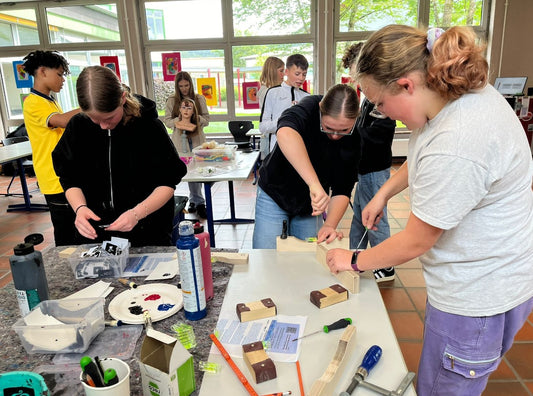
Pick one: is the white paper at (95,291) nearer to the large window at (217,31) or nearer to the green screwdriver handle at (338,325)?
the green screwdriver handle at (338,325)

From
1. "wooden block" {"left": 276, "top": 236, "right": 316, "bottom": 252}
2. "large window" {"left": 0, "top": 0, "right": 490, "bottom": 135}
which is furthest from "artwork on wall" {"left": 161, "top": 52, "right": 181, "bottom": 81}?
"wooden block" {"left": 276, "top": 236, "right": 316, "bottom": 252}

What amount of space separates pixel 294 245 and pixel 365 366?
0.61m

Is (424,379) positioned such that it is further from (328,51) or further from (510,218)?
(328,51)

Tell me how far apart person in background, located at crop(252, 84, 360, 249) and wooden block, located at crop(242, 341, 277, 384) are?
607 mm

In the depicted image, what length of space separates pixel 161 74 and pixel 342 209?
562cm

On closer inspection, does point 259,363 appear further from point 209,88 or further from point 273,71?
point 209,88

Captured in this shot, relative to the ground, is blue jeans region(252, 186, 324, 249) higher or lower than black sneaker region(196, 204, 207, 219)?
higher

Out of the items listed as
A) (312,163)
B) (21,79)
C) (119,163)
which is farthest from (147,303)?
(21,79)

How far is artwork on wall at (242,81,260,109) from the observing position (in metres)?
6.29

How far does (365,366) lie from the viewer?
0.81m

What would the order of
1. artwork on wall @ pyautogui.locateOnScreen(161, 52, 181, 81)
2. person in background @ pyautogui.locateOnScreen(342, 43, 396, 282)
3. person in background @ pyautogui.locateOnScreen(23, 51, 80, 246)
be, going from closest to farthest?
person in background @ pyautogui.locateOnScreen(342, 43, 396, 282) < person in background @ pyautogui.locateOnScreen(23, 51, 80, 246) < artwork on wall @ pyautogui.locateOnScreen(161, 52, 181, 81)

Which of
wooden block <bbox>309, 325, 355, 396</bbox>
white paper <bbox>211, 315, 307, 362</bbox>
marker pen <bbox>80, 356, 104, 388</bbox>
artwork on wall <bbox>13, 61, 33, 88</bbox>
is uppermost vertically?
artwork on wall <bbox>13, 61, 33, 88</bbox>

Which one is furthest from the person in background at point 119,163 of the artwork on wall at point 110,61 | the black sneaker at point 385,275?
the artwork on wall at point 110,61

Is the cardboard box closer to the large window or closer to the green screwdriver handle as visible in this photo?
the green screwdriver handle
